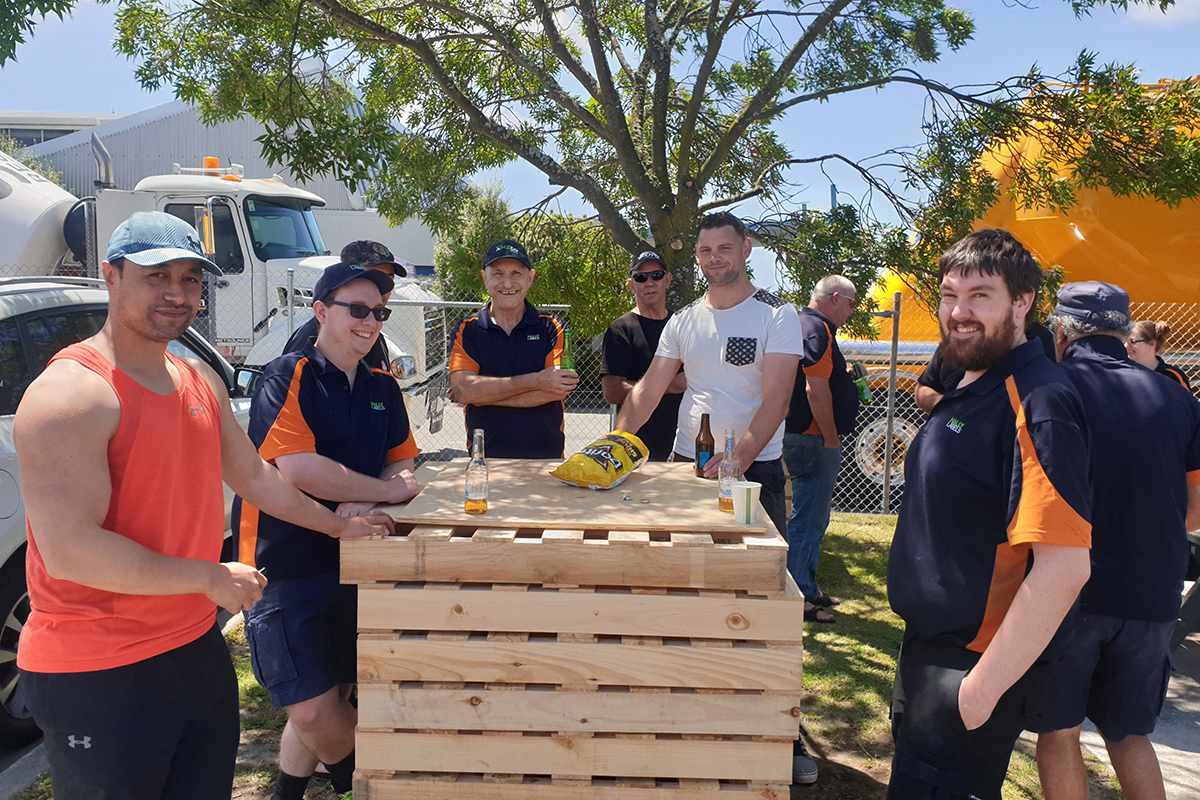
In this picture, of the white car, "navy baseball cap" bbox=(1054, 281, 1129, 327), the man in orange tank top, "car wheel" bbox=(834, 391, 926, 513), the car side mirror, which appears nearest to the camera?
the man in orange tank top

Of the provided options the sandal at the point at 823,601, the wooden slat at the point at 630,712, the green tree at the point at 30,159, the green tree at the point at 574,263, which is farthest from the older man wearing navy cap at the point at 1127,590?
the green tree at the point at 30,159

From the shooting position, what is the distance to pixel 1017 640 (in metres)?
1.94

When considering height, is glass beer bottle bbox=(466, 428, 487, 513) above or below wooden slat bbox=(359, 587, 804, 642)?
above

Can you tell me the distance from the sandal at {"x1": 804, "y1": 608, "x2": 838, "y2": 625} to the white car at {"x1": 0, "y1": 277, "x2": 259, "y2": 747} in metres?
4.37

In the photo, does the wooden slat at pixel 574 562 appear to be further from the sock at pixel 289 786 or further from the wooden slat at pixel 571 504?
the sock at pixel 289 786

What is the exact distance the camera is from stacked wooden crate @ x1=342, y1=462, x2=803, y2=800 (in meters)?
2.41

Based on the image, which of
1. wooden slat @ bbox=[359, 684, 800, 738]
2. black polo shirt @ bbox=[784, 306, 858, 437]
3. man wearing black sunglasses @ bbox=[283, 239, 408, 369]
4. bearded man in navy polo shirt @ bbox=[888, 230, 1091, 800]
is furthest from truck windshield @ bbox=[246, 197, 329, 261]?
bearded man in navy polo shirt @ bbox=[888, 230, 1091, 800]

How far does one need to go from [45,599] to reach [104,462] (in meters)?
0.38

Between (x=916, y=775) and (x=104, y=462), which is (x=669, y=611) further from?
(x=104, y=462)

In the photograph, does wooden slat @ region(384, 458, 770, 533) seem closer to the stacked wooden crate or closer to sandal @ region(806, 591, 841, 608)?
the stacked wooden crate

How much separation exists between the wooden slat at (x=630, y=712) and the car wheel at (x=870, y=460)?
659 centimetres

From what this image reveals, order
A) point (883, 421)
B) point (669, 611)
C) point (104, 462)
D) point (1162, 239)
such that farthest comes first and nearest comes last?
point (883, 421) < point (1162, 239) < point (669, 611) < point (104, 462)

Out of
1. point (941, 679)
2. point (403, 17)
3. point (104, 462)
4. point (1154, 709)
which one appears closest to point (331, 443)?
point (104, 462)

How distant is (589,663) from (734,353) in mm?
1759
